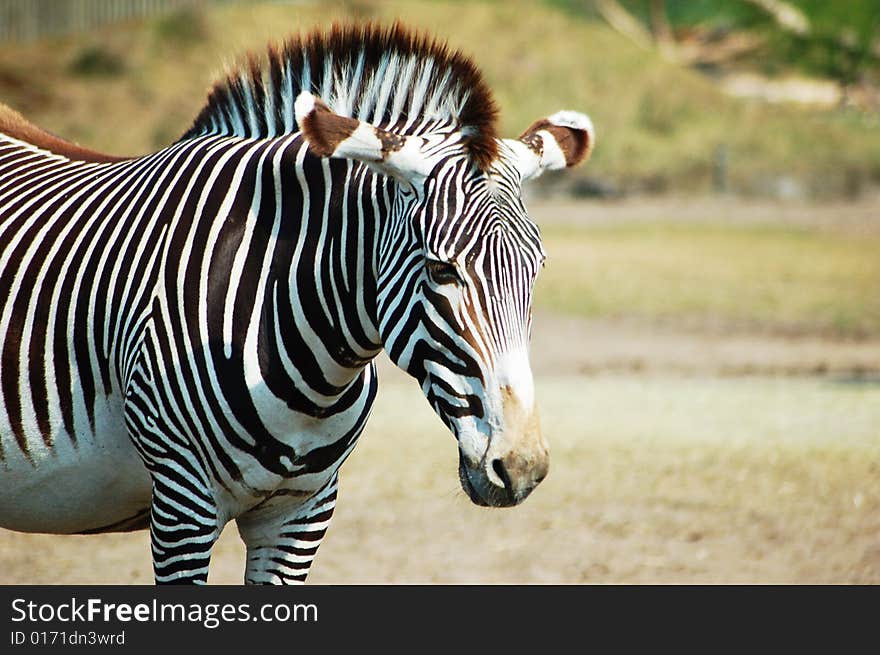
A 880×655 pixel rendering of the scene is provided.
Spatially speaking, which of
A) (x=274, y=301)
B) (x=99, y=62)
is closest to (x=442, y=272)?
(x=274, y=301)

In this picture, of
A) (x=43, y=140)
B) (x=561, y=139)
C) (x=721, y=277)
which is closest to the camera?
(x=561, y=139)

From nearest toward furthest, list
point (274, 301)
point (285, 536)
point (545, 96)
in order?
point (274, 301) → point (285, 536) → point (545, 96)

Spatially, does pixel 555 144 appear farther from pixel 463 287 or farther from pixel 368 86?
pixel 463 287

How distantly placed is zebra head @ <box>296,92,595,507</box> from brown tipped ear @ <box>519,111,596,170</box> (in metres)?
0.28

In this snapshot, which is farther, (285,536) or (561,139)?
(285,536)

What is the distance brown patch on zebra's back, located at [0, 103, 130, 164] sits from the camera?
3998 millimetres

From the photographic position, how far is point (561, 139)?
3.31 meters

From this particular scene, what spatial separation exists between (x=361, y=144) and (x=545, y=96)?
25.5 meters

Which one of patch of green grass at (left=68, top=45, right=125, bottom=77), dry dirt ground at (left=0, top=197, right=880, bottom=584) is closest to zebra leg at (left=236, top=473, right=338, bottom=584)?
dry dirt ground at (left=0, top=197, right=880, bottom=584)

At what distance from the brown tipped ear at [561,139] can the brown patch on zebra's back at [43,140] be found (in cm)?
149
